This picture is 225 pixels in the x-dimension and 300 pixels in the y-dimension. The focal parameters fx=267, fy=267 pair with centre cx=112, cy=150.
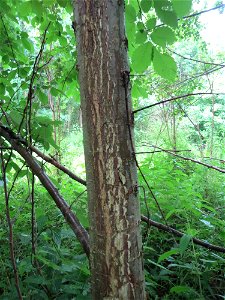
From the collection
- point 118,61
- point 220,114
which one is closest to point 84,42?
point 118,61

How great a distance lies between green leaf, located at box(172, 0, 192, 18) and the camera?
925mm

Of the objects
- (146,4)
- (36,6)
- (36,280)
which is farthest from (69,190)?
(146,4)

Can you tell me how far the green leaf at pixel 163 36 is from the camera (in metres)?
0.96

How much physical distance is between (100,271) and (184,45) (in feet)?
42.2

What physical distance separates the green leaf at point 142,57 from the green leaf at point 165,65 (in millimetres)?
26

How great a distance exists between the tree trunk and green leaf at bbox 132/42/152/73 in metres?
0.26

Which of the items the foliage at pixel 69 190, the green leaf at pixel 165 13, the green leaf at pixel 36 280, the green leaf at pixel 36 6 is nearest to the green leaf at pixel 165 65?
the foliage at pixel 69 190

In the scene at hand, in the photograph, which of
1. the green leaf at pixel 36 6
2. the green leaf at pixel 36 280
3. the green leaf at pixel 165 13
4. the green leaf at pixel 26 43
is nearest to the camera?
the green leaf at pixel 165 13

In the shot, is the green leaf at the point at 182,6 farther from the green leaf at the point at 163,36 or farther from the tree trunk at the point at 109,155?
the tree trunk at the point at 109,155

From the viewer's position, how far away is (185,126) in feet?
31.1

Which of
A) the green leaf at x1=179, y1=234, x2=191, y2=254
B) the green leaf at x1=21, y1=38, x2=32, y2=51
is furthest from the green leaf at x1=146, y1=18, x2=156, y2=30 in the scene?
the green leaf at x1=21, y1=38, x2=32, y2=51

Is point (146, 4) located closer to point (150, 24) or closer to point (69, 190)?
point (150, 24)

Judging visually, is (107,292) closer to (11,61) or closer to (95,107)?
(95,107)

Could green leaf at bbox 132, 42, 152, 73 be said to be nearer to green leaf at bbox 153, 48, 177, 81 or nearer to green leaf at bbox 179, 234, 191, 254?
green leaf at bbox 153, 48, 177, 81
